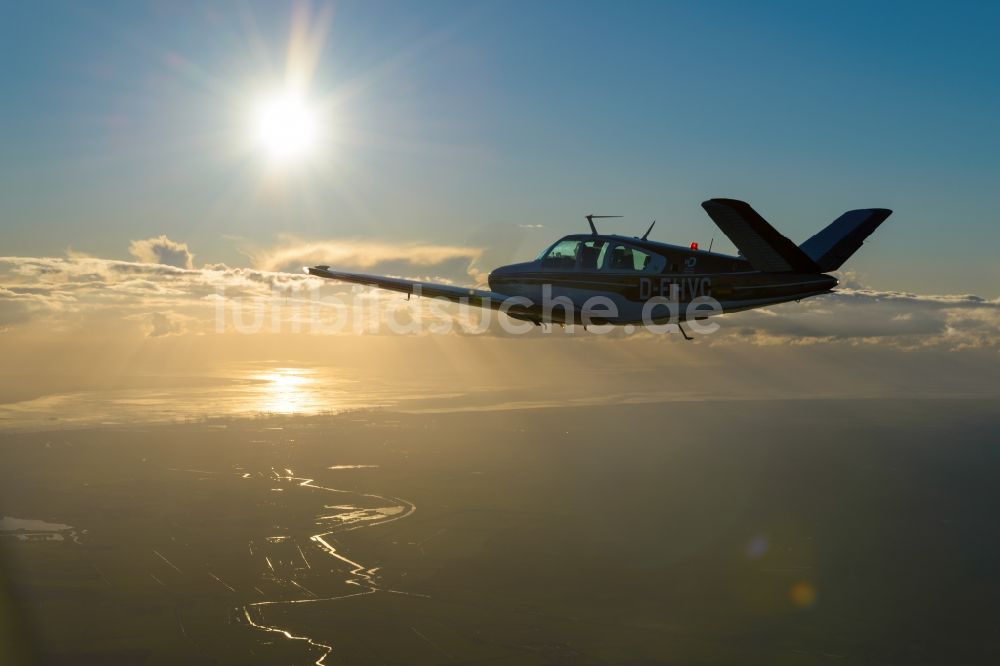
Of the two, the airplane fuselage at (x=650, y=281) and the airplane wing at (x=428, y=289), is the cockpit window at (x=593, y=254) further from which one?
the airplane wing at (x=428, y=289)

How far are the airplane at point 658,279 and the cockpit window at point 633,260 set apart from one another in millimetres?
33

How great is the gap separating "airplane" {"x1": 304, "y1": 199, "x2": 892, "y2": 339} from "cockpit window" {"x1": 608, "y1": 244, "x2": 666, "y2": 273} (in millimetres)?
33

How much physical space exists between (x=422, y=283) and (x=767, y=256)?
38.8 feet

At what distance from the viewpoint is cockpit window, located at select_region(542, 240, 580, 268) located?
26344 millimetres

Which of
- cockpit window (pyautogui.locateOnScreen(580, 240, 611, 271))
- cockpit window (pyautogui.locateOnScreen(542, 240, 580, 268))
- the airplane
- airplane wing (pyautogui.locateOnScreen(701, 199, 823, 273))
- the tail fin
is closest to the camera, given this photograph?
airplane wing (pyautogui.locateOnScreen(701, 199, 823, 273))

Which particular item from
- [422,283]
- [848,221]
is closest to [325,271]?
[422,283]

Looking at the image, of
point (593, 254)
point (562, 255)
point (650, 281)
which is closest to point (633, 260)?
point (650, 281)

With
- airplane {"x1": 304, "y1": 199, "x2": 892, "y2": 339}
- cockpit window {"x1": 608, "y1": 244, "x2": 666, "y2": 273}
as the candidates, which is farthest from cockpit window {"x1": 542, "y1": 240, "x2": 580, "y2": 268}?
cockpit window {"x1": 608, "y1": 244, "x2": 666, "y2": 273}

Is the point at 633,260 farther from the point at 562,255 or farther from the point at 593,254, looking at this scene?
the point at 562,255

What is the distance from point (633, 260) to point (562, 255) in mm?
2842

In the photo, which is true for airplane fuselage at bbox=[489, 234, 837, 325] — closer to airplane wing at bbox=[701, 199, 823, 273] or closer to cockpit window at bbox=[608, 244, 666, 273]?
cockpit window at bbox=[608, 244, 666, 273]

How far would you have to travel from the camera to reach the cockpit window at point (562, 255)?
86.4 feet

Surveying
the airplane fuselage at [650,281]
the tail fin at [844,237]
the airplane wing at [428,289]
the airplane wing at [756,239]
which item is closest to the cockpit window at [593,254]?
the airplane fuselage at [650,281]

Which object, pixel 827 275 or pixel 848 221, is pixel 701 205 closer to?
pixel 827 275
